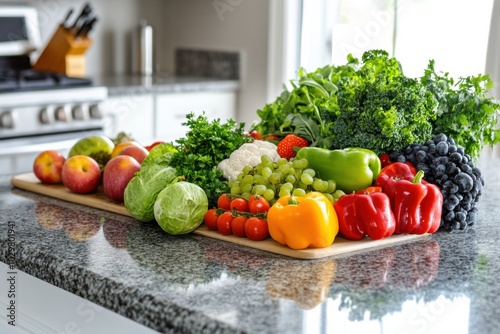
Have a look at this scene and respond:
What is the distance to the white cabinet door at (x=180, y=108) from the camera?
158 inches

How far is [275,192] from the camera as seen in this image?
156 cm

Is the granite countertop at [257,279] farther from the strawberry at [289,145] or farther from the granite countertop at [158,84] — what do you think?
the granite countertop at [158,84]

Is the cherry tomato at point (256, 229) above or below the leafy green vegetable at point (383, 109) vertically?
below

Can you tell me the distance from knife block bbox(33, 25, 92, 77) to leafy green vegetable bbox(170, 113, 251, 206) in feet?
8.21

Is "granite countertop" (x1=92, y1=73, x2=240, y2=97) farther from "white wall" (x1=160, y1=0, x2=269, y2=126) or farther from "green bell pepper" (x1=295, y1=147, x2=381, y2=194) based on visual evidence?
"green bell pepper" (x1=295, y1=147, x2=381, y2=194)

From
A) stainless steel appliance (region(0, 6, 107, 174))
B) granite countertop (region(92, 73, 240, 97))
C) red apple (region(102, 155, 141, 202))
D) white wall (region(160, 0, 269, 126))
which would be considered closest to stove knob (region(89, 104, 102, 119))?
stainless steel appliance (region(0, 6, 107, 174))

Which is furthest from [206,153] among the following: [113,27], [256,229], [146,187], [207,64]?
[113,27]

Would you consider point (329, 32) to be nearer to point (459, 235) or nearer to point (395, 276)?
point (459, 235)

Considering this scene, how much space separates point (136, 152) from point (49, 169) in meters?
0.25

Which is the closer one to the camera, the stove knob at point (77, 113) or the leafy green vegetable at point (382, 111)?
the leafy green vegetable at point (382, 111)

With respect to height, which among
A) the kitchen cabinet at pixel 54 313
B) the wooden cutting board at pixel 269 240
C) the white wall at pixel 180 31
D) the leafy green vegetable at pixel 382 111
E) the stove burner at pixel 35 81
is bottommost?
the kitchen cabinet at pixel 54 313

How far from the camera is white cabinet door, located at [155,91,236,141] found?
4.01 m

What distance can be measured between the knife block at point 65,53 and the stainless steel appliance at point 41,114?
15 centimetres

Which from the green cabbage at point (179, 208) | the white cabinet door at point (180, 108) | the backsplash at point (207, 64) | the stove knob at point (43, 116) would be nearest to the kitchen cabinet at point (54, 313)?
the green cabbage at point (179, 208)
